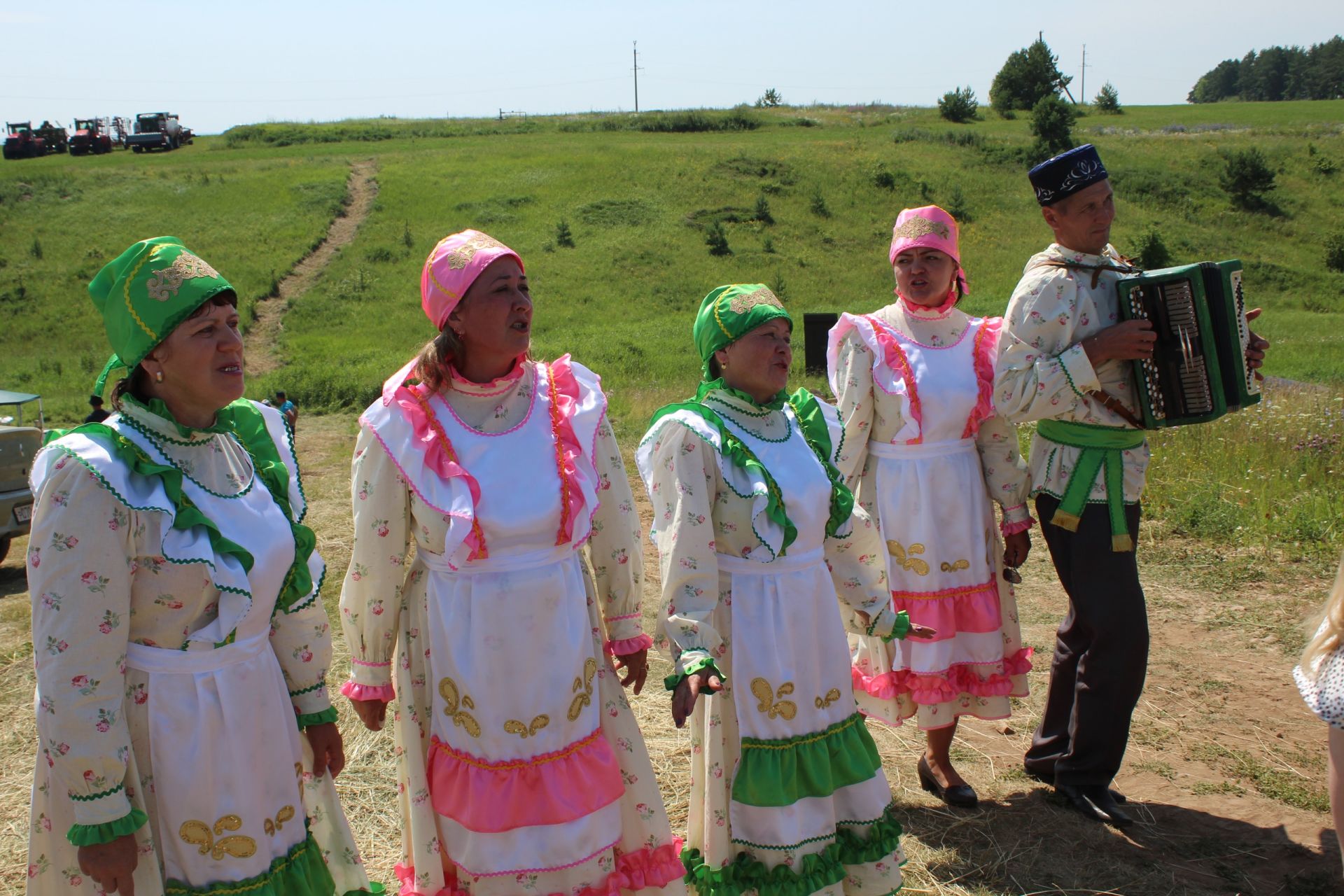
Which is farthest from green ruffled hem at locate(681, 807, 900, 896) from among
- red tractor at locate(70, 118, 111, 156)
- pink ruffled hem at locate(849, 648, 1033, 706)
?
red tractor at locate(70, 118, 111, 156)

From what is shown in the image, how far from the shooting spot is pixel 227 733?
2.42 m

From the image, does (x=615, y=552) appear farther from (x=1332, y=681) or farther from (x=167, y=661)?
(x=1332, y=681)

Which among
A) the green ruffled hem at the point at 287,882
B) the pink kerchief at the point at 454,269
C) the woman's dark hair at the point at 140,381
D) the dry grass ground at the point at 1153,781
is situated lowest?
the dry grass ground at the point at 1153,781

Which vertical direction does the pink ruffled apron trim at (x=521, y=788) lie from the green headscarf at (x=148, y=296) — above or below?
below

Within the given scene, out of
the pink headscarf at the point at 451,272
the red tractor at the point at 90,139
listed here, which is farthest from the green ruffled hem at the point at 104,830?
the red tractor at the point at 90,139

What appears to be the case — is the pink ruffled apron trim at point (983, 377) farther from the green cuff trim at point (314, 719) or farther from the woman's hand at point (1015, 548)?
the green cuff trim at point (314, 719)

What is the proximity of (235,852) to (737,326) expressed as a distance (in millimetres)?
1959

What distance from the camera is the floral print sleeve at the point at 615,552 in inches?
121

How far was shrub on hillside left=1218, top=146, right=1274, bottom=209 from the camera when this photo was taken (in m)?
43.1

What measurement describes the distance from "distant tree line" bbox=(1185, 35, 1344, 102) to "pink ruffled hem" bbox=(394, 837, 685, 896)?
374 ft

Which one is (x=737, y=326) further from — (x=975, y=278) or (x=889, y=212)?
(x=889, y=212)

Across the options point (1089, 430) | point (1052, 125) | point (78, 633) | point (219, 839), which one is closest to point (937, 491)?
point (1089, 430)

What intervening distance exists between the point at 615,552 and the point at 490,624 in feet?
1.48

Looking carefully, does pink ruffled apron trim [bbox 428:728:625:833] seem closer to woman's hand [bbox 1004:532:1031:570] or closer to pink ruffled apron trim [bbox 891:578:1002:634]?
pink ruffled apron trim [bbox 891:578:1002:634]
